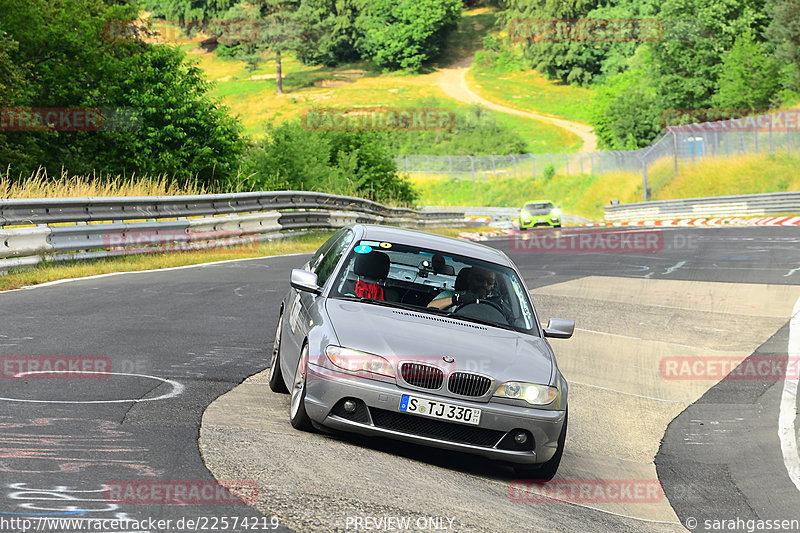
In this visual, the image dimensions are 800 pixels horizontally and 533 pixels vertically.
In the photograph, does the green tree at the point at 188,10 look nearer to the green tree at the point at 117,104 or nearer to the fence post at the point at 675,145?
the fence post at the point at 675,145

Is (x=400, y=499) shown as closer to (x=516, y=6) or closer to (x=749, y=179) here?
(x=749, y=179)

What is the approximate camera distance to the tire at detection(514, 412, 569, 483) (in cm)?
689

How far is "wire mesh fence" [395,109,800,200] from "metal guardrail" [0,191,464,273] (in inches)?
1226

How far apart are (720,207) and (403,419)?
43774 mm

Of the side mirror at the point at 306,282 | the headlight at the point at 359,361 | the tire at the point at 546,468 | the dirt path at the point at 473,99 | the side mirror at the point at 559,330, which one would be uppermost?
the side mirror at the point at 306,282

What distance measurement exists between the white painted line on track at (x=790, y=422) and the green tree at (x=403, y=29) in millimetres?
141346

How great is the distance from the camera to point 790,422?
9430 mm

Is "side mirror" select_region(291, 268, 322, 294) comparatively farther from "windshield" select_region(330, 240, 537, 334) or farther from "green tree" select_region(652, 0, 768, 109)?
"green tree" select_region(652, 0, 768, 109)

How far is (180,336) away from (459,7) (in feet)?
505

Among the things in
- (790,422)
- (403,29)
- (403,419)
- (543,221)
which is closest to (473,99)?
(403,29)

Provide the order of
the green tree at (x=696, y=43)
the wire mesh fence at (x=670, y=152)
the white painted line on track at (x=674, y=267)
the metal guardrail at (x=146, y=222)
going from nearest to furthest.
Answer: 1. the metal guardrail at (x=146, y=222)
2. the white painted line on track at (x=674, y=267)
3. the wire mesh fence at (x=670, y=152)
4. the green tree at (x=696, y=43)

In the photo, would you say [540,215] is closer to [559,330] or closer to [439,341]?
[559,330]

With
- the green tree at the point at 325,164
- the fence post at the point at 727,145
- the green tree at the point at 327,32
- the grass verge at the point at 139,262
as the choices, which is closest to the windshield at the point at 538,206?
the green tree at the point at 325,164

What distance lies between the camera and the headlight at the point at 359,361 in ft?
21.3
